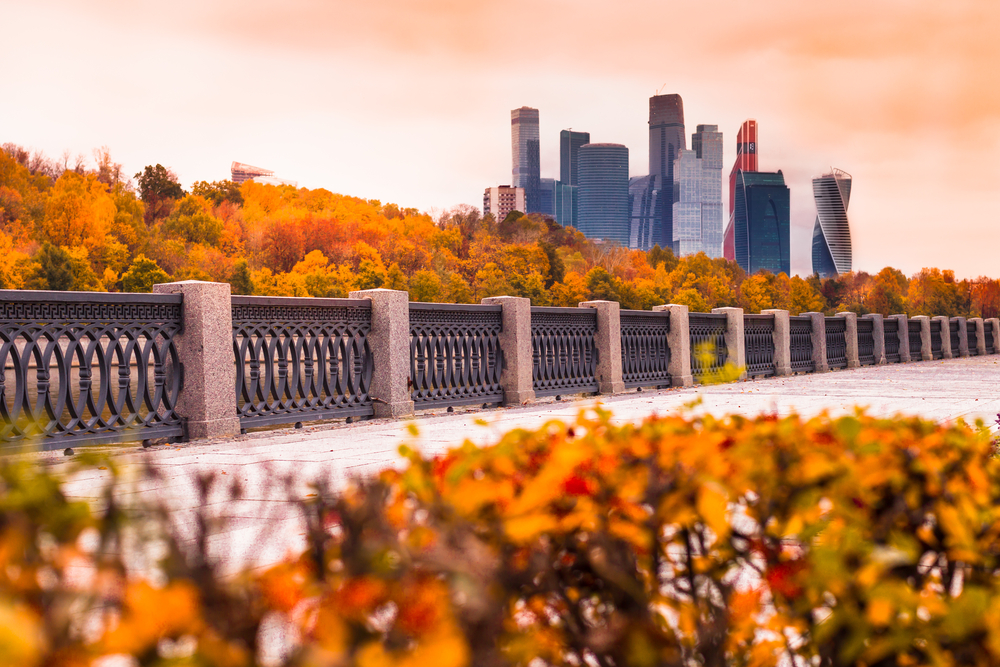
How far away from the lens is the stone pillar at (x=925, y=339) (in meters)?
33.2

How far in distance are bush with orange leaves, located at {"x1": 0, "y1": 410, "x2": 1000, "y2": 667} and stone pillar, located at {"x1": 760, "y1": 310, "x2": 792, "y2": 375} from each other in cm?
Answer: 2209

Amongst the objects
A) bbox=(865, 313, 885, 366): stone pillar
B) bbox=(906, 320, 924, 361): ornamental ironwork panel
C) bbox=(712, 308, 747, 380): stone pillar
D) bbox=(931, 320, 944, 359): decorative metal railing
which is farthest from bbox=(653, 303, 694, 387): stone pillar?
bbox=(931, 320, 944, 359): decorative metal railing

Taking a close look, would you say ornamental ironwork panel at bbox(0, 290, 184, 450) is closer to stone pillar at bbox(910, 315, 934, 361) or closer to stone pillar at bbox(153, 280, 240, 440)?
stone pillar at bbox(153, 280, 240, 440)

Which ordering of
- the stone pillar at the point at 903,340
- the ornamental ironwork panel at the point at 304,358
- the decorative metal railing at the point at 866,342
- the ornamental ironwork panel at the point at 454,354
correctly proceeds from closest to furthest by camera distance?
the ornamental ironwork panel at the point at 304,358 < the ornamental ironwork panel at the point at 454,354 < the decorative metal railing at the point at 866,342 < the stone pillar at the point at 903,340

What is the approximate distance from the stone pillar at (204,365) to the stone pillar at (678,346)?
36.5 feet

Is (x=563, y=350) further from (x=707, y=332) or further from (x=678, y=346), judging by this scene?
(x=707, y=332)

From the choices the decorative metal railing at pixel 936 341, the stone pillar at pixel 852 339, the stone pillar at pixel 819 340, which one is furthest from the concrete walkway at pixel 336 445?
the decorative metal railing at pixel 936 341

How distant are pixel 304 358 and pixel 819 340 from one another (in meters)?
18.6

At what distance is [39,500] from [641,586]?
1.10m

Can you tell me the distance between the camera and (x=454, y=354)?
13.7 metres

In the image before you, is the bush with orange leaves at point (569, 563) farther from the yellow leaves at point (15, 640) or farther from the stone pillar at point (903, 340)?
the stone pillar at point (903, 340)

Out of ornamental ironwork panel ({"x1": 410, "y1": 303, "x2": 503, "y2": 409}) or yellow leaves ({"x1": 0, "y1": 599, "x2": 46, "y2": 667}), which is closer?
Answer: yellow leaves ({"x1": 0, "y1": 599, "x2": 46, "y2": 667})

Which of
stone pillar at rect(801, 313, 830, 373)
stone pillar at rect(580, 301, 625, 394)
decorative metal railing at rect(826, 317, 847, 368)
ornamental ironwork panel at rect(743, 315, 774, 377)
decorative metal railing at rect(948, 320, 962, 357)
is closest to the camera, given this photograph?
stone pillar at rect(580, 301, 625, 394)

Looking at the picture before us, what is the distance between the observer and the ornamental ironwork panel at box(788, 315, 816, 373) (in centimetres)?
2461
